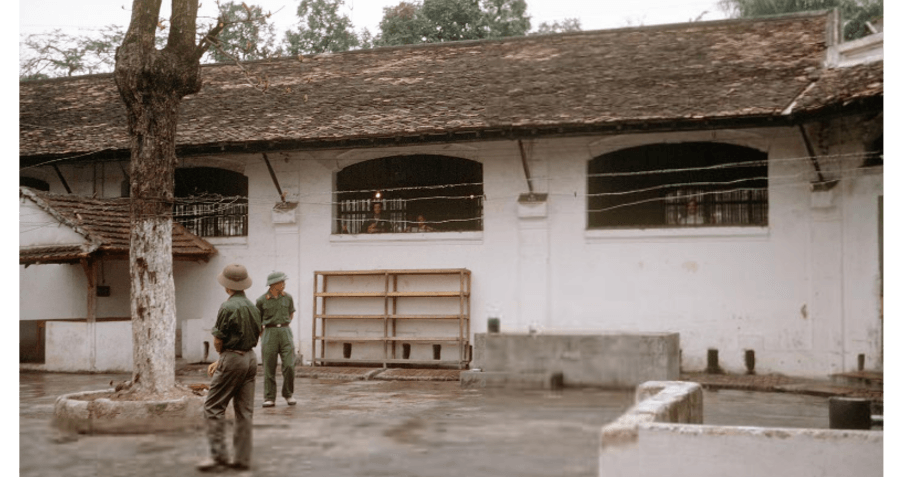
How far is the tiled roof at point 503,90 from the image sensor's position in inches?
656

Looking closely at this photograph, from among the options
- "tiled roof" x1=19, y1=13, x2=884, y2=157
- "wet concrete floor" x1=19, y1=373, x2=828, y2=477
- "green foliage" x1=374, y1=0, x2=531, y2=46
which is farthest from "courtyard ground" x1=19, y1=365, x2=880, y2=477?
"green foliage" x1=374, y1=0, x2=531, y2=46

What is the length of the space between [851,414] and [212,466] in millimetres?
4889

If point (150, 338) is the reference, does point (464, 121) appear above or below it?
above

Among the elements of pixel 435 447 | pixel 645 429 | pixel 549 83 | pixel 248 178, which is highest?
pixel 549 83

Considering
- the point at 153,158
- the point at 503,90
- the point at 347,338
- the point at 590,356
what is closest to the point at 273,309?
the point at 153,158

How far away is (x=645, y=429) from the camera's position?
6.30 m

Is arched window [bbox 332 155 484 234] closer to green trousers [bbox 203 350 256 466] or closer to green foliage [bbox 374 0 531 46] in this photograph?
green trousers [bbox 203 350 256 466]

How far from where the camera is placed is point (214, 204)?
67.4 feet

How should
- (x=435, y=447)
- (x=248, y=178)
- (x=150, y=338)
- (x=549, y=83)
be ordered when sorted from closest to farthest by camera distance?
(x=435, y=447) < (x=150, y=338) < (x=549, y=83) < (x=248, y=178)

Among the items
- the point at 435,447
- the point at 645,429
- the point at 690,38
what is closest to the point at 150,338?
the point at 435,447

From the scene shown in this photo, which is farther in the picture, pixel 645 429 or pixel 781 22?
pixel 781 22

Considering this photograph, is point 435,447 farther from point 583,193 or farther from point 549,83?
point 549,83

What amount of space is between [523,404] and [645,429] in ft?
10.5

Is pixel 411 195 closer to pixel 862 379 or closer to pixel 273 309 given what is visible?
pixel 273 309
